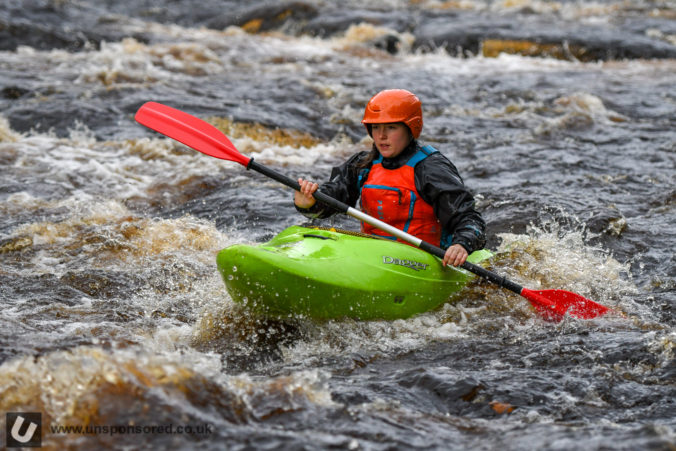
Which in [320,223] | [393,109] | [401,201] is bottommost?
[320,223]

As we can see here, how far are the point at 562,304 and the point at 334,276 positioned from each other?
1.46 meters

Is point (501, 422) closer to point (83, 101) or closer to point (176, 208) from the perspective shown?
point (176, 208)

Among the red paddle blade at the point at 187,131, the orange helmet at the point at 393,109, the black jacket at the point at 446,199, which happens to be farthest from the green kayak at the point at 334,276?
the red paddle blade at the point at 187,131

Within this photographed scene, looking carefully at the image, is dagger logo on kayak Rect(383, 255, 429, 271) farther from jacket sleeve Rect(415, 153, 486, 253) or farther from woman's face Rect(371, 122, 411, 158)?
woman's face Rect(371, 122, 411, 158)

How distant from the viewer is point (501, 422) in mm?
3291

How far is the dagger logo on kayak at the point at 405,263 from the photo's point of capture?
A: 14.6 feet

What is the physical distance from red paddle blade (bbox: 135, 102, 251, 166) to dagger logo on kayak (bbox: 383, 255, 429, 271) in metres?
1.31

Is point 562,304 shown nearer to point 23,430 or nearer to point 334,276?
point 334,276

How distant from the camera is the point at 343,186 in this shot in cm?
500

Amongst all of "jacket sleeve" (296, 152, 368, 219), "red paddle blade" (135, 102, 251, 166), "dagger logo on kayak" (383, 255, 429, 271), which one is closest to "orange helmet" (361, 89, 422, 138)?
"jacket sleeve" (296, 152, 368, 219)

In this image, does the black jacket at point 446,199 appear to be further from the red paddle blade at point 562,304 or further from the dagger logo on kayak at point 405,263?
the red paddle blade at point 562,304

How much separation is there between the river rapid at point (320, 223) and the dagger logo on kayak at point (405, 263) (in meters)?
0.31

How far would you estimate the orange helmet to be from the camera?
468 cm

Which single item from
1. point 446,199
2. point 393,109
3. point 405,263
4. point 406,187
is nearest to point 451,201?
point 446,199
